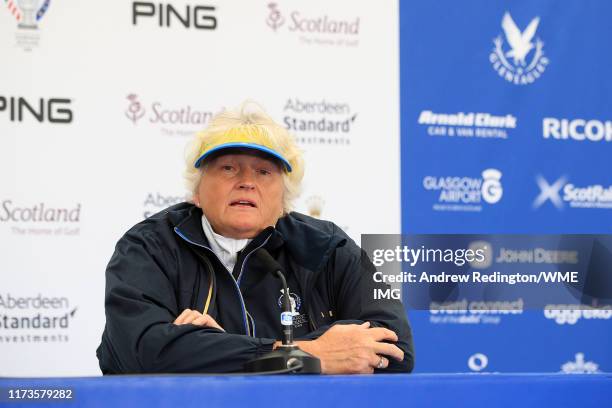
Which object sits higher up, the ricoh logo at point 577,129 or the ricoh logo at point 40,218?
the ricoh logo at point 577,129

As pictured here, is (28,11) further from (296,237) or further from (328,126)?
(296,237)

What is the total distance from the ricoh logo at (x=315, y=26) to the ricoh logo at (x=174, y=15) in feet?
0.88

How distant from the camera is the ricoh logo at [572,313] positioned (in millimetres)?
3418

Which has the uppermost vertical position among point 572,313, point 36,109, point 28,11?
point 28,11

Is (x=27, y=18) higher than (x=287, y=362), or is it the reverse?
(x=27, y=18)

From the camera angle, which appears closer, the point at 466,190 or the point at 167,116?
the point at 167,116

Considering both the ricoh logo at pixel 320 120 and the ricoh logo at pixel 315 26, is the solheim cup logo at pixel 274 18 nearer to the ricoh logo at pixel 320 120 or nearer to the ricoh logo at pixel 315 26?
the ricoh logo at pixel 315 26

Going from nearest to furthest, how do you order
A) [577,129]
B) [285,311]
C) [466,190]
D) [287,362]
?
[287,362] < [285,311] < [466,190] < [577,129]

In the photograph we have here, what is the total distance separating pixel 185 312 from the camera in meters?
1.55

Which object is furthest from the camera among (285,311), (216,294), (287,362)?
(216,294)

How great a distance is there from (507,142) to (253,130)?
200cm

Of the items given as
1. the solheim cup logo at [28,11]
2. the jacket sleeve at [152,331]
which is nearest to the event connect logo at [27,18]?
the solheim cup logo at [28,11]

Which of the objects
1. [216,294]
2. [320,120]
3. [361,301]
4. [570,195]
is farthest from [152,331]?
[570,195]

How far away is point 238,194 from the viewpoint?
1765mm
